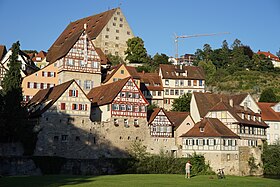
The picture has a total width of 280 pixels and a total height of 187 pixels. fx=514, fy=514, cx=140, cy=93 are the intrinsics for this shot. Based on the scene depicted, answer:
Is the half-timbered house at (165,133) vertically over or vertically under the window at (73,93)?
under

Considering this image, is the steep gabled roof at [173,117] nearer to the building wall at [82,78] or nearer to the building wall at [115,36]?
the building wall at [82,78]

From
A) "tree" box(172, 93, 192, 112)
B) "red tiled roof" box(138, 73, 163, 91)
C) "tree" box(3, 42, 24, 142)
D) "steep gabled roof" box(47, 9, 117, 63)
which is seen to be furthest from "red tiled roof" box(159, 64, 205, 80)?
"tree" box(3, 42, 24, 142)

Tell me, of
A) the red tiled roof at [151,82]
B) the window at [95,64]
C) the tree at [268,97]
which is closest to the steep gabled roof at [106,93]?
the window at [95,64]

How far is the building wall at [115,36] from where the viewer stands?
350 ft

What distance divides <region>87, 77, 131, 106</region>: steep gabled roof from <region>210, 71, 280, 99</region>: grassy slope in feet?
152

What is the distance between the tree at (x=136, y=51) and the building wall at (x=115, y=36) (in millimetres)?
2304

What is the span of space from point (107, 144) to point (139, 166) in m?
4.83

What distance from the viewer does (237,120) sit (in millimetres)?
66250

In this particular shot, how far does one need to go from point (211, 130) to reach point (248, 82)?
54668 mm

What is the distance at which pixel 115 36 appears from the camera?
108812 millimetres

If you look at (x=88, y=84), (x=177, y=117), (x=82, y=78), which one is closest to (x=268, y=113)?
(x=177, y=117)

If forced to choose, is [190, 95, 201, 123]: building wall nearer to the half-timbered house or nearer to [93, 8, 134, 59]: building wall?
the half-timbered house

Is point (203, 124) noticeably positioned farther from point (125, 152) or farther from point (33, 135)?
point (33, 135)

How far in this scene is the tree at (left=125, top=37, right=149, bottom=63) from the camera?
10650 cm
